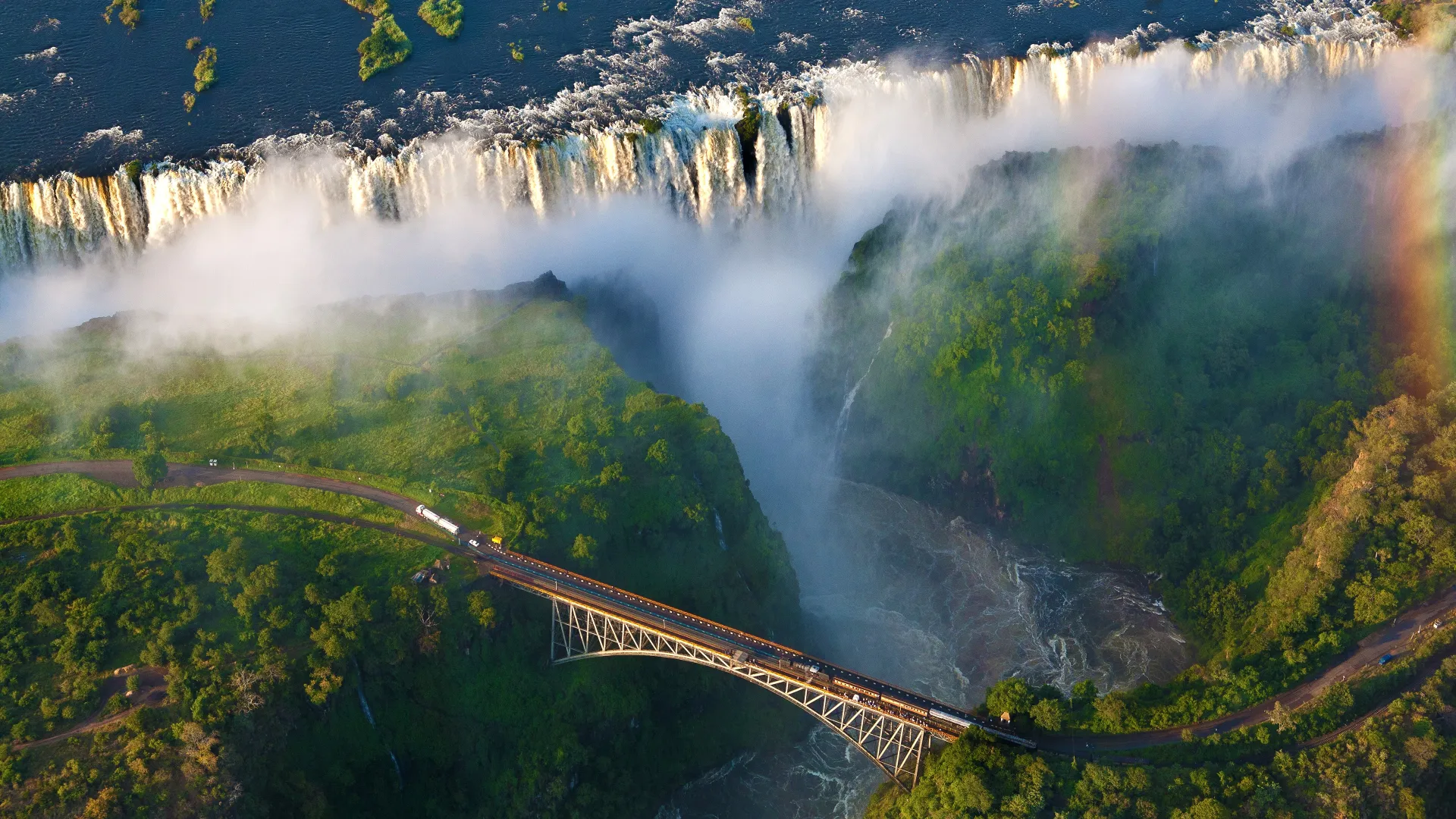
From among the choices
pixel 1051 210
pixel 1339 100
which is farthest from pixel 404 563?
pixel 1339 100

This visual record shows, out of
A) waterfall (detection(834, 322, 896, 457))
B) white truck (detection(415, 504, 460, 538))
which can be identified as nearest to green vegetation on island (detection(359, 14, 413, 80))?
white truck (detection(415, 504, 460, 538))

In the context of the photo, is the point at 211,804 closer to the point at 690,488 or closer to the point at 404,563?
the point at 404,563

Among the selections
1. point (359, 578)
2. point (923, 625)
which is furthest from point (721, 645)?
point (923, 625)

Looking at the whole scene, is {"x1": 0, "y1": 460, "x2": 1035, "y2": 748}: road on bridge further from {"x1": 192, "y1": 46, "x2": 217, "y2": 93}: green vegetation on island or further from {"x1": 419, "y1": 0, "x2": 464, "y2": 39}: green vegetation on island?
{"x1": 419, "y1": 0, "x2": 464, "y2": 39}: green vegetation on island

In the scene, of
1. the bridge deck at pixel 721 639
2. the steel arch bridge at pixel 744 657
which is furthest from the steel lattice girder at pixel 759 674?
the bridge deck at pixel 721 639

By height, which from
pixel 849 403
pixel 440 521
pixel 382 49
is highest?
pixel 382 49

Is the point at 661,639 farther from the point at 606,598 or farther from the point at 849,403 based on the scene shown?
the point at 849,403

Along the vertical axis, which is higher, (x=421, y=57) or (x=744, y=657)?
(x=421, y=57)
